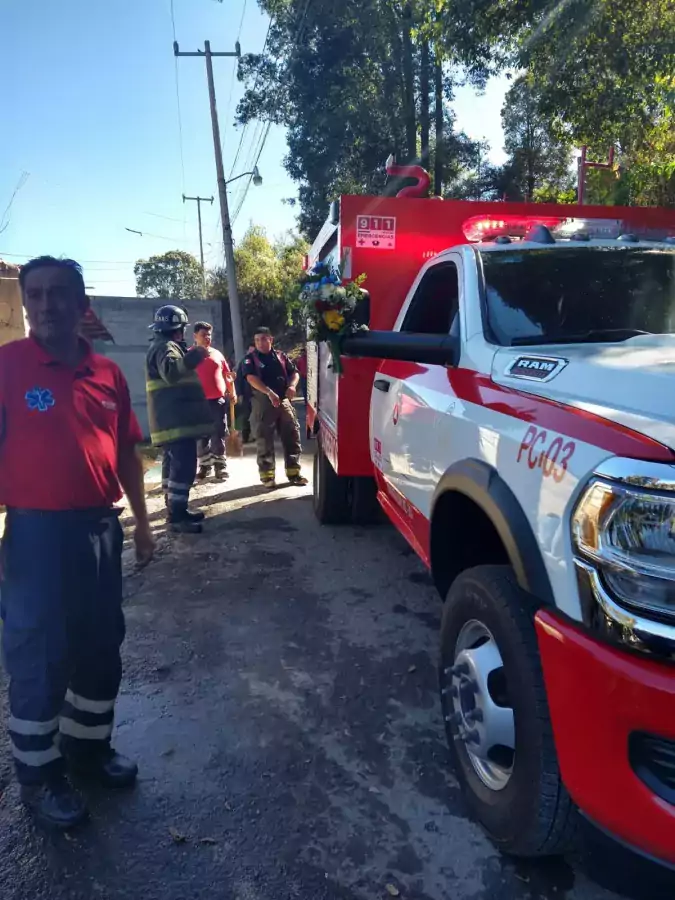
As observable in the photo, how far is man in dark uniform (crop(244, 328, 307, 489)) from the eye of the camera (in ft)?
25.9

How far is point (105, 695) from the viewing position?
8.94ft

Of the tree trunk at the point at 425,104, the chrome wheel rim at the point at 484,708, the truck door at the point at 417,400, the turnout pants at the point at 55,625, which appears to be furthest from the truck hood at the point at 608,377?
the tree trunk at the point at 425,104

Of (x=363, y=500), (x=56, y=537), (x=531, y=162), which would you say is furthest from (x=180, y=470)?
(x=531, y=162)

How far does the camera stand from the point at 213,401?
8.37 metres

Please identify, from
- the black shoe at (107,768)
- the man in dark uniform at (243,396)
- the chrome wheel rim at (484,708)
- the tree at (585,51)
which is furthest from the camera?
the man in dark uniform at (243,396)

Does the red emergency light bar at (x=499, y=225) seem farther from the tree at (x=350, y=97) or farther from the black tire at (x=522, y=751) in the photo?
the tree at (x=350, y=97)

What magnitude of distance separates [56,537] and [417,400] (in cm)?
160

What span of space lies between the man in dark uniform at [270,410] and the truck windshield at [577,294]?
16.3 ft

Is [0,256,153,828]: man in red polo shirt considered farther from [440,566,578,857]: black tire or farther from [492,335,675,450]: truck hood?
[492,335,675,450]: truck hood

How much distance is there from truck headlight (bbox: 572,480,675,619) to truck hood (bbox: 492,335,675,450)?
0.49ft

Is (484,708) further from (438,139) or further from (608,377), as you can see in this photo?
(438,139)

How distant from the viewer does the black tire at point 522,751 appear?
6.12 feet

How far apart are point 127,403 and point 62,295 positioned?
0.50 meters

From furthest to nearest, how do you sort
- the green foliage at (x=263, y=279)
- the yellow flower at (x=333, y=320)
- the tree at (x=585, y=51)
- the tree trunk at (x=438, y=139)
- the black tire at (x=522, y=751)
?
the green foliage at (x=263, y=279) < the tree trunk at (x=438, y=139) < the tree at (x=585, y=51) < the yellow flower at (x=333, y=320) < the black tire at (x=522, y=751)
